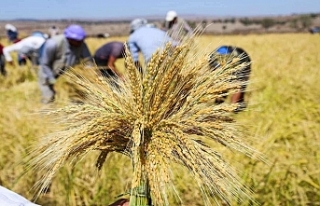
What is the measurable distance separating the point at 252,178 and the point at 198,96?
1.10 metres

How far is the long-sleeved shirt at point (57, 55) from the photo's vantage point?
4574mm

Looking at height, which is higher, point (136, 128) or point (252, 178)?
point (136, 128)

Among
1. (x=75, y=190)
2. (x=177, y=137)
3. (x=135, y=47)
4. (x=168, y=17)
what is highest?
(x=168, y=17)

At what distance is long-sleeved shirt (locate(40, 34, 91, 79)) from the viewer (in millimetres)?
4574

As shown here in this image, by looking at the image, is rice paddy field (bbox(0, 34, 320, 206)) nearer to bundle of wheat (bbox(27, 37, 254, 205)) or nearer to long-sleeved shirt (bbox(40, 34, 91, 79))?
bundle of wheat (bbox(27, 37, 254, 205))

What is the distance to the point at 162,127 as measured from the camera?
1.21 meters

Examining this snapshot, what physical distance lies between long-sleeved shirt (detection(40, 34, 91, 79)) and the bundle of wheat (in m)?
3.34

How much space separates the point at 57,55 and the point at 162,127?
142 inches

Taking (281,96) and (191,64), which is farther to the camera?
(281,96)

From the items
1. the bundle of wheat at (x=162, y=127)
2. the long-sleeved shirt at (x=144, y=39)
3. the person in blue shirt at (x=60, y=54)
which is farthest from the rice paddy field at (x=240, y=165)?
the long-sleeved shirt at (x=144, y=39)

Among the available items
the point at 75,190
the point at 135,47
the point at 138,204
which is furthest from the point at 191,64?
the point at 135,47

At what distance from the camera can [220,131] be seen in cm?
122

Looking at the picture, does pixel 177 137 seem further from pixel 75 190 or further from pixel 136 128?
pixel 75 190

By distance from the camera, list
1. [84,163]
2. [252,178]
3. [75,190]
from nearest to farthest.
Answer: [252,178] → [75,190] → [84,163]
